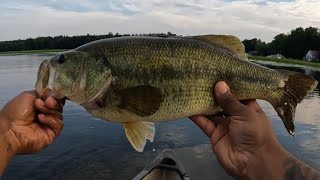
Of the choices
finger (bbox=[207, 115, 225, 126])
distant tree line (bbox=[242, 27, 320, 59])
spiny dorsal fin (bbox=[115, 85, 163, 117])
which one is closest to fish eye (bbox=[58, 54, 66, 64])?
spiny dorsal fin (bbox=[115, 85, 163, 117])

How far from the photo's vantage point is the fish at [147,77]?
3881 millimetres

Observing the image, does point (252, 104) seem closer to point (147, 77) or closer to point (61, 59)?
point (147, 77)

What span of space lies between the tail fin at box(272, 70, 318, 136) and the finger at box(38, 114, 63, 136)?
243 cm

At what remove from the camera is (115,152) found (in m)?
18.8

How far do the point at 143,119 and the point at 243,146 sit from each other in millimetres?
1172

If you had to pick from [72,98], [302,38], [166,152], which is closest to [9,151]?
[72,98]

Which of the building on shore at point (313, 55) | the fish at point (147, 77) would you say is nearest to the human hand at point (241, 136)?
the fish at point (147, 77)

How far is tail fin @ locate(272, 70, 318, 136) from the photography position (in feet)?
14.0

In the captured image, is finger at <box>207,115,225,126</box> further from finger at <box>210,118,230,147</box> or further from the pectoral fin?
the pectoral fin

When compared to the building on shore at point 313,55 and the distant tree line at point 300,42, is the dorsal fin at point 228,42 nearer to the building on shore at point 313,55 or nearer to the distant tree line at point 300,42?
the building on shore at point 313,55

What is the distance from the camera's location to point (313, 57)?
121 m

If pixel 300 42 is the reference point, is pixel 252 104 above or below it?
above

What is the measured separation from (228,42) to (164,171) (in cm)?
733

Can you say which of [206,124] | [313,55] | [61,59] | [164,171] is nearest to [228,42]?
[206,124]
